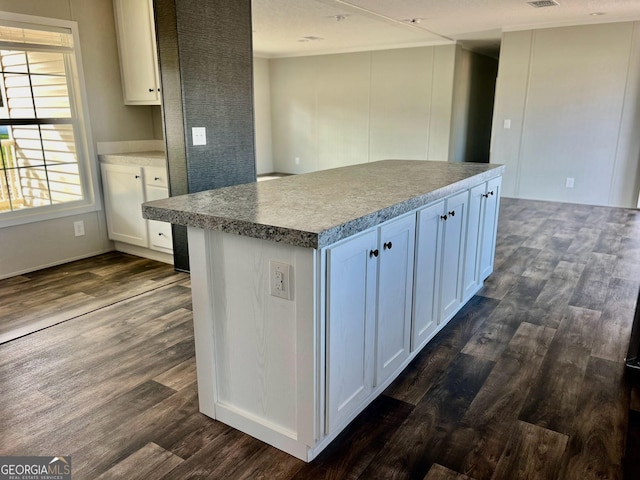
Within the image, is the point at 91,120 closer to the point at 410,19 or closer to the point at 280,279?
the point at 280,279

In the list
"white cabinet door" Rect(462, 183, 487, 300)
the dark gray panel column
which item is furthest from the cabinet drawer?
"white cabinet door" Rect(462, 183, 487, 300)

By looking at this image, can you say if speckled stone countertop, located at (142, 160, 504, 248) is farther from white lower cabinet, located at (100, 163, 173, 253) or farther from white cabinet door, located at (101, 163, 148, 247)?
white cabinet door, located at (101, 163, 148, 247)

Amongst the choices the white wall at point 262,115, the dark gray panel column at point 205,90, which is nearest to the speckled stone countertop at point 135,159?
the dark gray panel column at point 205,90

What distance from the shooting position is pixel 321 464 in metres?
1.70

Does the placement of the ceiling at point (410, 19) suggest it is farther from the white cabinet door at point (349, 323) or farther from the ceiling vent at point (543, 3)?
the white cabinet door at point (349, 323)

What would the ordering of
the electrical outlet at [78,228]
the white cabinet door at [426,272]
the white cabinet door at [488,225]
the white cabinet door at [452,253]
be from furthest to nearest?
the electrical outlet at [78,228], the white cabinet door at [488,225], the white cabinet door at [452,253], the white cabinet door at [426,272]

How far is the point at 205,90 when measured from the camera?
3357 millimetres

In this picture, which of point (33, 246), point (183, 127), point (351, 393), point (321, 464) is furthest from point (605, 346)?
point (33, 246)

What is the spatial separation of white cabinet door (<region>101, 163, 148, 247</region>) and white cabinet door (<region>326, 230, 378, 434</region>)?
276cm

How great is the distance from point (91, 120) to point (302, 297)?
3.43 meters

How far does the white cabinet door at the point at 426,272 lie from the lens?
2.23 meters

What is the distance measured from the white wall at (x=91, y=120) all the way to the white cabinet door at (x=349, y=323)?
10.4 ft

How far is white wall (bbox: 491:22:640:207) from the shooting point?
19.5ft

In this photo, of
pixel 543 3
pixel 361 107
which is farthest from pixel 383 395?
pixel 361 107
